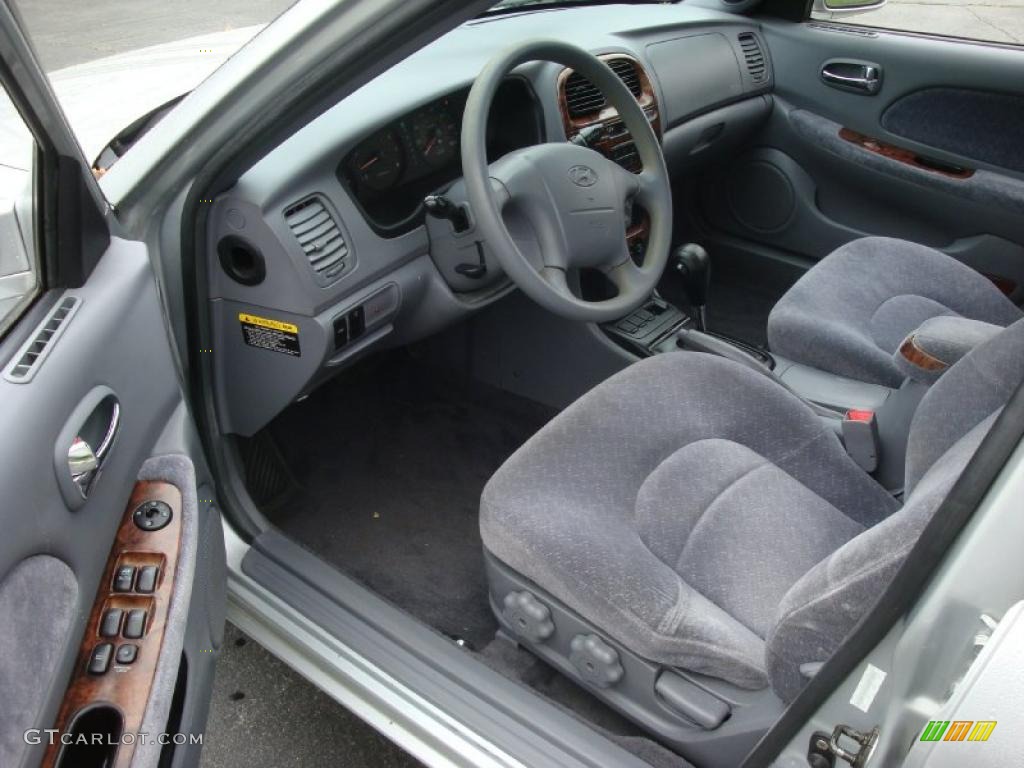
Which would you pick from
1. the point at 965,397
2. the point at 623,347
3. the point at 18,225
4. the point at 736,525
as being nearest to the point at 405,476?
the point at 623,347

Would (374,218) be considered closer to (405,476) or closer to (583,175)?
(583,175)

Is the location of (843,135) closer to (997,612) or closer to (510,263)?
(510,263)

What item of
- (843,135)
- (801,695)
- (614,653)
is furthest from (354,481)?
(843,135)

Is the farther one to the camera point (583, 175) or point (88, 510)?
point (583, 175)

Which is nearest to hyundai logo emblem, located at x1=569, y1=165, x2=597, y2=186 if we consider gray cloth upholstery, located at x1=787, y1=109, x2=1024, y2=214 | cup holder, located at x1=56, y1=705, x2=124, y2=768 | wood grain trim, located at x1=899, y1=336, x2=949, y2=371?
wood grain trim, located at x1=899, y1=336, x2=949, y2=371

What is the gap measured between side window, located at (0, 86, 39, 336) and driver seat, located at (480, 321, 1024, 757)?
0.70 meters

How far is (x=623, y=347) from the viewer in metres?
2.20

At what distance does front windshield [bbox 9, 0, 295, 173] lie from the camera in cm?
156

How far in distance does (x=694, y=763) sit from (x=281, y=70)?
115 cm

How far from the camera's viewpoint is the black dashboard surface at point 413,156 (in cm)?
169

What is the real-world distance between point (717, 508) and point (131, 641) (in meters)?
0.86

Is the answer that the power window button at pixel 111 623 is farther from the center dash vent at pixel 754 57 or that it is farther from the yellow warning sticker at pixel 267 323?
the center dash vent at pixel 754 57

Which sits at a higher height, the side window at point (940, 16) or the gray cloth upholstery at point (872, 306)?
the side window at point (940, 16)

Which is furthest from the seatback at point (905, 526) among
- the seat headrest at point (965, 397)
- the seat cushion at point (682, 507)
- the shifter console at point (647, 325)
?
the shifter console at point (647, 325)
